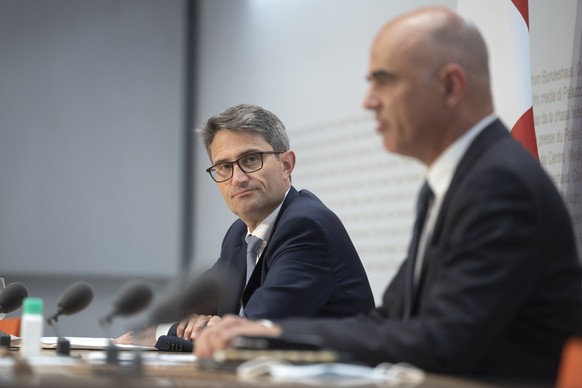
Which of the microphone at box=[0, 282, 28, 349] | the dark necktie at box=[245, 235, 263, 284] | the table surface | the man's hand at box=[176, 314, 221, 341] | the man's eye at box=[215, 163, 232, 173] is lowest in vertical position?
the man's hand at box=[176, 314, 221, 341]

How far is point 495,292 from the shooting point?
177 cm

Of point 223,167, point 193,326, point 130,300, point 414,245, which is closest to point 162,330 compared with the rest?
point 193,326

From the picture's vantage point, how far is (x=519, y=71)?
3656mm

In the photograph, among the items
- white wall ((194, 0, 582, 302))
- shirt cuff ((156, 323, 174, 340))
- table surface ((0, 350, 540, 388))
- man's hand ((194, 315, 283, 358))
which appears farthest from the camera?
white wall ((194, 0, 582, 302))

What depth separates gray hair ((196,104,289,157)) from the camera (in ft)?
11.9

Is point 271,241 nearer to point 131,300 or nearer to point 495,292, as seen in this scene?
point 131,300

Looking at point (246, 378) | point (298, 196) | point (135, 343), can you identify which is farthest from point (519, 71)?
point (246, 378)

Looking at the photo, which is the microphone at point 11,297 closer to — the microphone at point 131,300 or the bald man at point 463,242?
the microphone at point 131,300

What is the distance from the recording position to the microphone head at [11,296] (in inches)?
116

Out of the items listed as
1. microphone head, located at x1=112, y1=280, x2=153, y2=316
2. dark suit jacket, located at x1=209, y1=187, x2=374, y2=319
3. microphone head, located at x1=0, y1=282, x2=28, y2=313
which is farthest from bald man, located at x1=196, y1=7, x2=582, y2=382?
microphone head, located at x1=0, y1=282, x2=28, y2=313

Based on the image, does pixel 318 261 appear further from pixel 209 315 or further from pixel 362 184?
pixel 362 184

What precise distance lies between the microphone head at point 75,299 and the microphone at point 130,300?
1.43 ft

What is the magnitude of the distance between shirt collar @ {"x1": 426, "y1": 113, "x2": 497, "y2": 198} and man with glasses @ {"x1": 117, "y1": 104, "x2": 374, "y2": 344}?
1.09m

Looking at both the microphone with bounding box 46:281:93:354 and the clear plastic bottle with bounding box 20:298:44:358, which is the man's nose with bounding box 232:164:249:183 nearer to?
the microphone with bounding box 46:281:93:354
